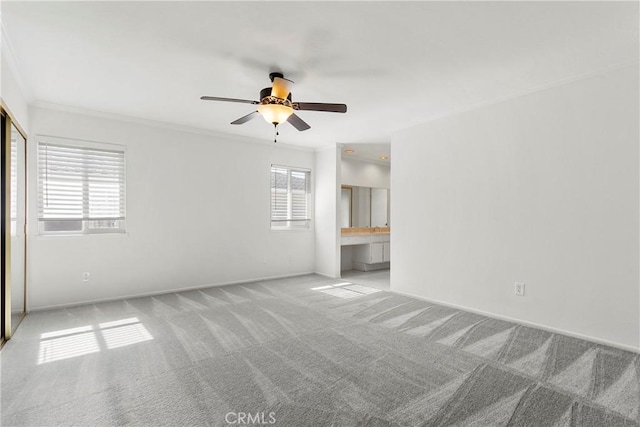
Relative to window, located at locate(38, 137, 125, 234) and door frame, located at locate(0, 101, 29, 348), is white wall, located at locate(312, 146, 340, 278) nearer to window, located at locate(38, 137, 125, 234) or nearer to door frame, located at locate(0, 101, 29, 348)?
window, located at locate(38, 137, 125, 234)

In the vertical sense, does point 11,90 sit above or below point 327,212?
above

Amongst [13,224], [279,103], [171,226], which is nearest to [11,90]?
[13,224]

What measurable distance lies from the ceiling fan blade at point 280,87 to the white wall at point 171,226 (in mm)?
2698

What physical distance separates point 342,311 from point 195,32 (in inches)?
132

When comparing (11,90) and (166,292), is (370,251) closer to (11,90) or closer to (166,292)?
(166,292)

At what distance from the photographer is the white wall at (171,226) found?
4.20 metres

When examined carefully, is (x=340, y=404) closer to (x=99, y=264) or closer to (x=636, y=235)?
(x=636, y=235)

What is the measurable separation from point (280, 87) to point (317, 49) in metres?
0.54

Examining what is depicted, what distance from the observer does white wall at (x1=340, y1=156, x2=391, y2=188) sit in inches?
286

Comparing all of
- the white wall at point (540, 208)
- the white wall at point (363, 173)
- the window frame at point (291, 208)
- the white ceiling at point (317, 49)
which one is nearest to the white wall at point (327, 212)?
the window frame at point (291, 208)

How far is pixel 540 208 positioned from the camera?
3508 millimetres

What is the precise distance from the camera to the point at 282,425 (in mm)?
1890

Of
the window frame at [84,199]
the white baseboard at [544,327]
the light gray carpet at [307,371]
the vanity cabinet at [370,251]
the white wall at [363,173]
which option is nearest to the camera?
the light gray carpet at [307,371]

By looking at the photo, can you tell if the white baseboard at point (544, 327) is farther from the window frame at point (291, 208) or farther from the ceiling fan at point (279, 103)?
the ceiling fan at point (279, 103)
